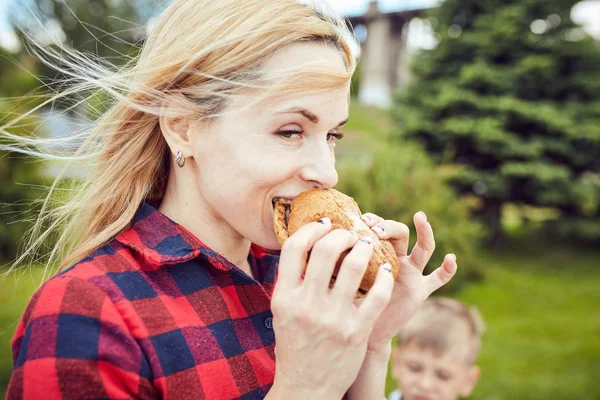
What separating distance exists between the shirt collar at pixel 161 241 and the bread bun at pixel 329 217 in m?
0.25

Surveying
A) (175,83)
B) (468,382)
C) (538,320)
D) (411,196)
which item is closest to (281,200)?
(175,83)

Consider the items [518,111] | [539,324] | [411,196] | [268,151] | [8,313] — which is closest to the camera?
[268,151]

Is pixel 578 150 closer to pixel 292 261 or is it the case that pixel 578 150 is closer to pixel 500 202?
pixel 500 202

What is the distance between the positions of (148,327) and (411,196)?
7473 millimetres

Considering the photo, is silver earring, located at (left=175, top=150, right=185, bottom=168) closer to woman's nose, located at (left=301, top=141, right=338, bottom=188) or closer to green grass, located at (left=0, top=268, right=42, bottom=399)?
woman's nose, located at (left=301, top=141, right=338, bottom=188)

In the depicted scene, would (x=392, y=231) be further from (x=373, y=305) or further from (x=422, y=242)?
(x=373, y=305)

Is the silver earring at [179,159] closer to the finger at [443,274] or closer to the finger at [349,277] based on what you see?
the finger at [349,277]

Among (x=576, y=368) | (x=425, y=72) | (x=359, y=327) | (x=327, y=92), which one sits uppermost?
(x=425, y=72)

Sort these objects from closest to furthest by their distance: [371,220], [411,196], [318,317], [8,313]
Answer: [318,317] < [371,220] < [8,313] < [411,196]

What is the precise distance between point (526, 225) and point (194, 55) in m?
13.9

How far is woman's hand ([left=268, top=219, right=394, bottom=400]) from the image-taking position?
1322 mm

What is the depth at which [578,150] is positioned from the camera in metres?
12.1

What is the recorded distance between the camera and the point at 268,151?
62.6 inches

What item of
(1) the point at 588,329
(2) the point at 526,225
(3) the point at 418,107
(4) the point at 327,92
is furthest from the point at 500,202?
(4) the point at 327,92
